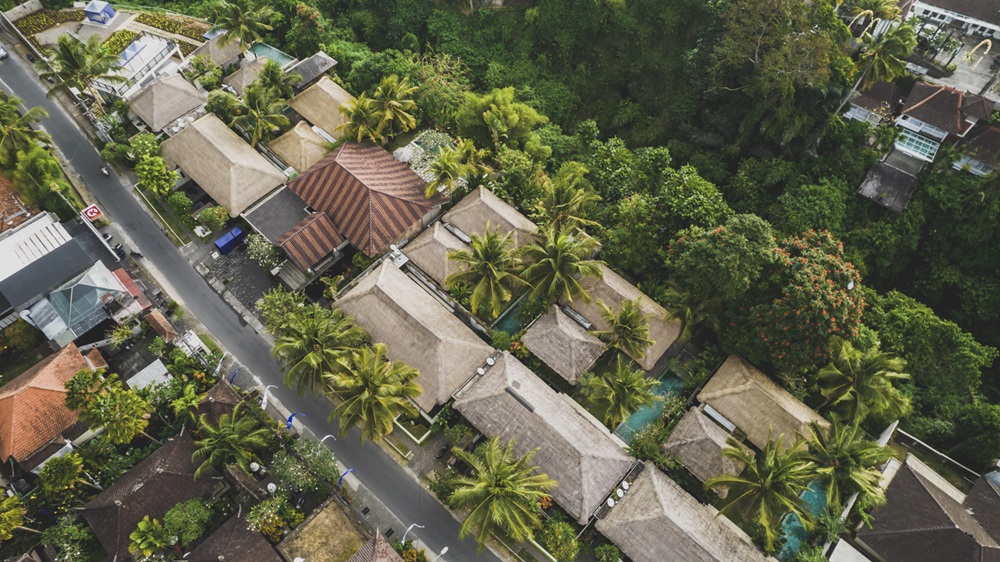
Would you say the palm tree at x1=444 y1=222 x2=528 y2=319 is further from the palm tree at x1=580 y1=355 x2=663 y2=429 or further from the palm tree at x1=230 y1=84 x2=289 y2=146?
the palm tree at x1=230 y1=84 x2=289 y2=146

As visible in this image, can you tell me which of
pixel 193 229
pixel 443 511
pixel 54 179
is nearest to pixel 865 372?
pixel 443 511

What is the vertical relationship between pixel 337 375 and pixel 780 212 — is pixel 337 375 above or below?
below

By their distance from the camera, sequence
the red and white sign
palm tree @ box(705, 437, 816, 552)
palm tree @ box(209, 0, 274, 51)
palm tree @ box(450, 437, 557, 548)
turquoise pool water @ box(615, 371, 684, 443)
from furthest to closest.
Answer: palm tree @ box(209, 0, 274, 51), the red and white sign, turquoise pool water @ box(615, 371, 684, 443), palm tree @ box(450, 437, 557, 548), palm tree @ box(705, 437, 816, 552)

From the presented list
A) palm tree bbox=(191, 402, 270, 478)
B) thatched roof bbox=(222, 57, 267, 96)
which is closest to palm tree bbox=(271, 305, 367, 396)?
palm tree bbox=(191, 402, 270, 478)

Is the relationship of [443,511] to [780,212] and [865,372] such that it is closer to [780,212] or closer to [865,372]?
[865,372]

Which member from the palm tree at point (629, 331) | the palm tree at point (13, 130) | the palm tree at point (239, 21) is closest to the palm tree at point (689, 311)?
the palm tree at point (629, 331)

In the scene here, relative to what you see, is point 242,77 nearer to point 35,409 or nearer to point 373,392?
point 35,409
